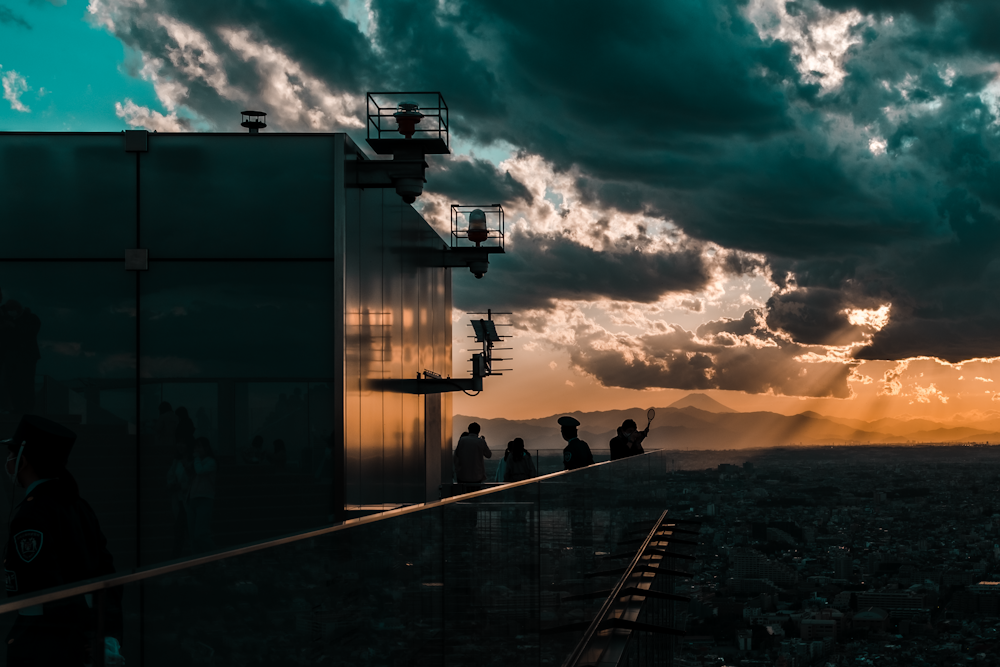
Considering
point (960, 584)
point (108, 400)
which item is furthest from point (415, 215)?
point (960, 584)

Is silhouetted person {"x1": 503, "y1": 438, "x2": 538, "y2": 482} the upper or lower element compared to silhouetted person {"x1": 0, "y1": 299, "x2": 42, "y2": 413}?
lower

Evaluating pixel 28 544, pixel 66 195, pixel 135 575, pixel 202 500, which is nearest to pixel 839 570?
pixel 202 500

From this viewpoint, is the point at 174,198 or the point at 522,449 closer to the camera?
the point at 174,198

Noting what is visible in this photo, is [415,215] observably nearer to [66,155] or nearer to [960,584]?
[66,155]

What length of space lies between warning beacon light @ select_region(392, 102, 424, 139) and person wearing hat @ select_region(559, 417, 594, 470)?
4633 mm

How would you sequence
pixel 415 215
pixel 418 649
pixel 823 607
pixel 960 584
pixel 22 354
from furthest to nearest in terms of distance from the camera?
pixel 960 584
pixel 823 607
pixel 415 215
pixel 22 354
pixel 418 649

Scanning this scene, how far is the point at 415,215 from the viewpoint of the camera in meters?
18.0

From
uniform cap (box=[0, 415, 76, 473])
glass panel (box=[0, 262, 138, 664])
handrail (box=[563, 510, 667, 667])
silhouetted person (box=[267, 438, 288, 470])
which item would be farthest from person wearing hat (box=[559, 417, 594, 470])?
uniform cap (box=[0, 415, 76, 473])

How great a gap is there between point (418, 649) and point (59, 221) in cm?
985

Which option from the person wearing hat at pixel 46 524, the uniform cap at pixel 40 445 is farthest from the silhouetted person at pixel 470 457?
the uniform cap at pixel 40 445

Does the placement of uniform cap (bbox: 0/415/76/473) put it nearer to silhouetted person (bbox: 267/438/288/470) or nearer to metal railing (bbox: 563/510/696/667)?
metal railing (bbox: 563/510/696/667)

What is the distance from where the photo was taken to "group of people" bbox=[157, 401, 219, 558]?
39.8 ft

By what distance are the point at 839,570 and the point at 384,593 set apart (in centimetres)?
7640

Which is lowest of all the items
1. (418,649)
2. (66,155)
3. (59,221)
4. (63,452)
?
(418,649)
